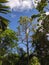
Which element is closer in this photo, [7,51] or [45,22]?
[45,22]

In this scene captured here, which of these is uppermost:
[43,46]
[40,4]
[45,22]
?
[40,4]

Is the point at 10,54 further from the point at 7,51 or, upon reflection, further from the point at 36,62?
the point at 36,62

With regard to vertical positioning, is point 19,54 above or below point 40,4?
below

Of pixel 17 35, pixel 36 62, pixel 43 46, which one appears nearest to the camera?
pixel 36 62

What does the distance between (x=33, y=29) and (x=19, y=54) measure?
24.0 ft

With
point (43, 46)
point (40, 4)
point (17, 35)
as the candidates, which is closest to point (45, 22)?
point (40, 4)

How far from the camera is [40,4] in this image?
26.6m

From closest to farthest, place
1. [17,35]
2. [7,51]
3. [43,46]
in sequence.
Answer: [43,46]
[17,35]
[7,51]

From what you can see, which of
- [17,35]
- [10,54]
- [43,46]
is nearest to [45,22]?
[43,46]

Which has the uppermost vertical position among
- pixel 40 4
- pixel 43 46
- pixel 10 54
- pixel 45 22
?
pixel 40 4

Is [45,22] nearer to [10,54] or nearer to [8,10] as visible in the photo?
[8,10]

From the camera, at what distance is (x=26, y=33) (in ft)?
193

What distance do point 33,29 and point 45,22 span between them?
79.8 feet

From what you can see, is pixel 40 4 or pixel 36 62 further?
pixel 36 62
